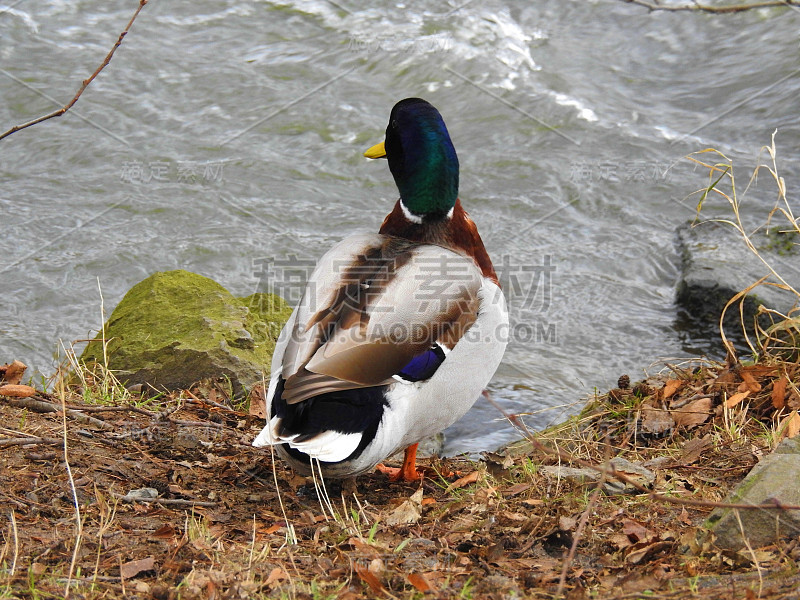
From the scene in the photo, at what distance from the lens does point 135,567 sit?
2.42 m

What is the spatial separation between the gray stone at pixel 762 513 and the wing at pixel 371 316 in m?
1.11

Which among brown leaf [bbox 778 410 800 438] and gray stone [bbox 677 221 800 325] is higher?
brown leaf [bbox 778 410 800 438]

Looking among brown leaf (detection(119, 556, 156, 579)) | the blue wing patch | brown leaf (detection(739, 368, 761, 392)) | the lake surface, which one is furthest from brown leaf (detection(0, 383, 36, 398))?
brown leaf (detection(739, 368, 761, 392))

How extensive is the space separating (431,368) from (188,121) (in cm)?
621

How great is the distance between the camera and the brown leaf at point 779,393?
362cm

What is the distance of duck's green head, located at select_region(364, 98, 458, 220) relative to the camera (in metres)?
3.67

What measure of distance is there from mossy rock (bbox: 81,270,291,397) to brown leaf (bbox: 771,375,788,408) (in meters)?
2.24

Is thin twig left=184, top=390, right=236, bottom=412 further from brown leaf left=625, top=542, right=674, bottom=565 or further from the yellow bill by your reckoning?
brown leaf left=625, top=542, right=674, bottom=565

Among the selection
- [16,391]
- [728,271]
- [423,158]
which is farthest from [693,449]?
[728,271]

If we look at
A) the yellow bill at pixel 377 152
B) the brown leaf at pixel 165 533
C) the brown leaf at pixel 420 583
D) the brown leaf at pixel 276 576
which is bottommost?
the brown leaf at pixel 165 533

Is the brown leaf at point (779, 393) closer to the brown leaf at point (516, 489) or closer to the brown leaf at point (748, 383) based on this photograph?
the brown leaf at point (748, 383)

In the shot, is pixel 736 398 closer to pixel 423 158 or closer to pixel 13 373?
pixel 423 158

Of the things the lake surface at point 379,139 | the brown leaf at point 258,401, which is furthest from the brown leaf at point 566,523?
the lake surface at point 379,139

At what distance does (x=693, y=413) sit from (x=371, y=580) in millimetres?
1957
